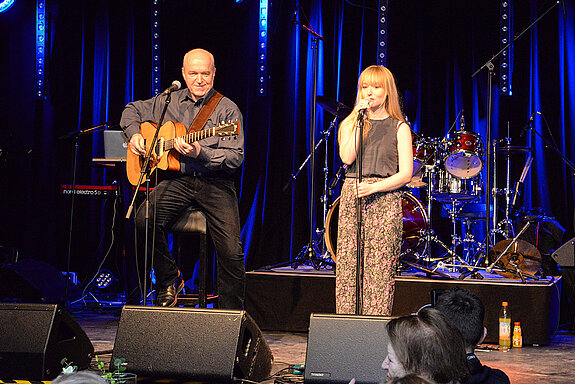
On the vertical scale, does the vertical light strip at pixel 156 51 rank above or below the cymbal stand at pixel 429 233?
above

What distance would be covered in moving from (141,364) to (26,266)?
3.94 m

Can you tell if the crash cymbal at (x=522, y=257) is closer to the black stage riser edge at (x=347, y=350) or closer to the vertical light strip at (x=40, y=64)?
the black stage riser edge at (x=347, y=350)

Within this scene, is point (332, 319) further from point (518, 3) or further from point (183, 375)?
point (518, 3)

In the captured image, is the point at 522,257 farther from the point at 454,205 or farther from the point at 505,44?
the point at 505,44

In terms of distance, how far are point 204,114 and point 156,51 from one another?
12.0 feet

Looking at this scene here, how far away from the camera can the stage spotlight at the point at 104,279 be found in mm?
8039

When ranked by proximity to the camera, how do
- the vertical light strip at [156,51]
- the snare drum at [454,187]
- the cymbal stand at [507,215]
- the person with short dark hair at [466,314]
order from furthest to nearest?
the vertical light strip at [156,51] → the snare drum at [454,187] → the cymbal stand at [507,215] → the person with short dark hair at [466,314]

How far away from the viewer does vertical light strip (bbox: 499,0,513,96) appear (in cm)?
765

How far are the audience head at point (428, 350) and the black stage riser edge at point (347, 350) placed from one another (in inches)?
42.2

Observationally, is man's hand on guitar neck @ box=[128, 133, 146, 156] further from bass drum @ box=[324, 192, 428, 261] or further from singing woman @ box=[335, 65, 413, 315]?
bass drum @ box=[324, 192, 428, 261]

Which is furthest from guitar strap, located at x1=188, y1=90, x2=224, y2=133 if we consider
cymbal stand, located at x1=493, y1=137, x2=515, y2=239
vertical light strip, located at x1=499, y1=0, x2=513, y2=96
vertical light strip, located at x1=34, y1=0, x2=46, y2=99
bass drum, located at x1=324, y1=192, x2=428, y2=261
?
vertical light strip, located at x1=34, y1=0, x2=46, y2=99

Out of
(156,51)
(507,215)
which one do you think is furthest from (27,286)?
(507,215)

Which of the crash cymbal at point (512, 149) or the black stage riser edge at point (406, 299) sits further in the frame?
the crash cymbal at point (512, 149)

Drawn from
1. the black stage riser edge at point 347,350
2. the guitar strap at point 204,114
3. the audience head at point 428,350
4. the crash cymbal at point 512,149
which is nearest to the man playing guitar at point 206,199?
the guitar strap at point 204,114
